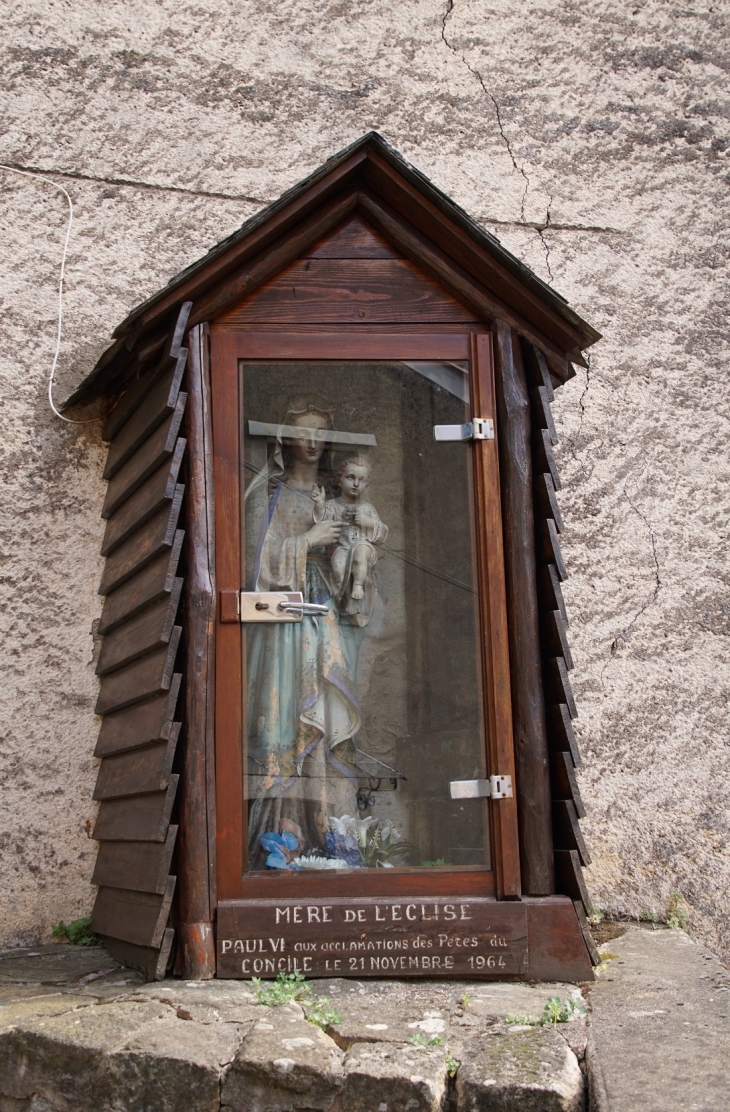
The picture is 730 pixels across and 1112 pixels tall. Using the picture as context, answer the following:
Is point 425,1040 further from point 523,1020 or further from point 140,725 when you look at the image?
point 140,725

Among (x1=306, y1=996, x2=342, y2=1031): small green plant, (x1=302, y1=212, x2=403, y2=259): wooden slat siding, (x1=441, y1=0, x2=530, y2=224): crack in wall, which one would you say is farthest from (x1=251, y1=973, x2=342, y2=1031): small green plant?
(x1=441, y1=0, x2=530, y2=224): crack in wall

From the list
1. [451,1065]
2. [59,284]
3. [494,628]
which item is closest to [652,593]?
[494,628]

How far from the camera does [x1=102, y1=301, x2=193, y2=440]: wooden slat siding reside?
10.5 feet

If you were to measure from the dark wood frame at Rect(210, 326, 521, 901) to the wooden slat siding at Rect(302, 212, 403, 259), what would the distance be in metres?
0.25

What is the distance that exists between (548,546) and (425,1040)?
136cm

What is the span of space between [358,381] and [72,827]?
172cm

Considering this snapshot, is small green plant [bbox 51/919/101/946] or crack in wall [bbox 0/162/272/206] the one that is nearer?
small green plant [bbox 51/919/101/946]

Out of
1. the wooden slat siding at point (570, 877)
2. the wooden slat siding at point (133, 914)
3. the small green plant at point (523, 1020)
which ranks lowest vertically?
the small green plant at point (523, 1020)

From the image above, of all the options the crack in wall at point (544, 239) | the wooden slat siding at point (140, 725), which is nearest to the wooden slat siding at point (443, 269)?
the crack in wall at point (544, 239)

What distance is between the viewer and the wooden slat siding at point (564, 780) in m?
3.07

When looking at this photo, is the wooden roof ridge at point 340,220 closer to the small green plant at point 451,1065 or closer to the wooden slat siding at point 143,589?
the wooden slat siding at point 143,589

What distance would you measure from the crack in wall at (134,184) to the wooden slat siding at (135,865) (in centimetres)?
235

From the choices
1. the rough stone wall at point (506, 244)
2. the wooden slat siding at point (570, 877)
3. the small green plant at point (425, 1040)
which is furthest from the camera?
the rough stone wall at point (506, 244)

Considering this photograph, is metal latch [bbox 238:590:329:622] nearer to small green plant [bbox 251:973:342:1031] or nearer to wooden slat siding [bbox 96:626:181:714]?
wooden slat siding [bbox 96:626:181:714]
